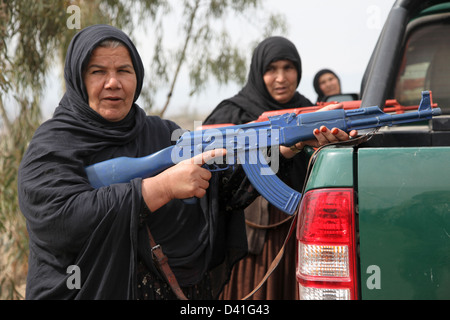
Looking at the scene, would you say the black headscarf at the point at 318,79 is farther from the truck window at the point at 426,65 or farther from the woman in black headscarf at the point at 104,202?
the woman in black headscarf at the point at 104,202

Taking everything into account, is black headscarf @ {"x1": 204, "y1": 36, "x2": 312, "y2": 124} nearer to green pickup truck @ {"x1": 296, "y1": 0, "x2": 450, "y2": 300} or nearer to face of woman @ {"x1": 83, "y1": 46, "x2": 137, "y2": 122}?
face of woman @ {"x1": 83, "y1": 46, "x2": 137, "y2": 122}

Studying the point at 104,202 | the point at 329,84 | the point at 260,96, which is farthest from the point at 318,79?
the point at 104,202

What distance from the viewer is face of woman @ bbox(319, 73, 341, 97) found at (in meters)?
6.88

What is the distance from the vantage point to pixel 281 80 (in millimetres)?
3951

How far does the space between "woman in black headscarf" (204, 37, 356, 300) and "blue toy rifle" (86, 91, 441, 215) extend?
8cm

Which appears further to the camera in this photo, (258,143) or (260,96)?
(260,96)

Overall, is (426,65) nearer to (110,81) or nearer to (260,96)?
(260,96)

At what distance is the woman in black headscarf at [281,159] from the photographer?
3.40 metres

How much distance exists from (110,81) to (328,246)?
1.14 meters

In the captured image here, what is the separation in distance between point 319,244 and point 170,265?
0.78 metres

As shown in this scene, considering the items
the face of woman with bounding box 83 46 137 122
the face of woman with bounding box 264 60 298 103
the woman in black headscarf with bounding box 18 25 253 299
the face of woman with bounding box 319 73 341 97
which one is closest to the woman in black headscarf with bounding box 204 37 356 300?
the face of woman with bounding box 264 60 298 103

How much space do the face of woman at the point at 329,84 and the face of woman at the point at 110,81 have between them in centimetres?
478
